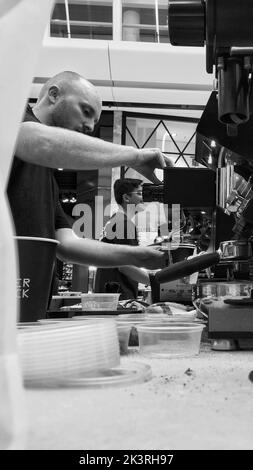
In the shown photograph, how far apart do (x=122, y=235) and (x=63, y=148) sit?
1.72m

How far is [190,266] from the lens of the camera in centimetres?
107

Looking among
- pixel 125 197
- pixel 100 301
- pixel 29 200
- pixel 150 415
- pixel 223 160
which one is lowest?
pixel 150 415

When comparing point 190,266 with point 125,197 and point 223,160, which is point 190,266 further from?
point 125,197

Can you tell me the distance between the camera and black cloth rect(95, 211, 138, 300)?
2559 mm

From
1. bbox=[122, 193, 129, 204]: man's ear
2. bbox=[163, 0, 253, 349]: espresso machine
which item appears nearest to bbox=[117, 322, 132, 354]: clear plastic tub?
bbox=[163, 0, 253, 349]: espresso machine

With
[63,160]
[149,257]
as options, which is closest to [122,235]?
[149,257]

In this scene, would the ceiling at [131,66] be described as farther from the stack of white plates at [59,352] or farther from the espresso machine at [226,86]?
the stack of white plates at [59,352]

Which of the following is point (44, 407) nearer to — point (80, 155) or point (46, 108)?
point (80, 155)

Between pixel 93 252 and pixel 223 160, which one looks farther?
pixel 93 252

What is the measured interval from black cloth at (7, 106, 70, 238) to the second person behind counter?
1035 mm

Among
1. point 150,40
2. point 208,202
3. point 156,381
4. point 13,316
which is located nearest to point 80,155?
point 208,202

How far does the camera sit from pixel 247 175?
121 cm

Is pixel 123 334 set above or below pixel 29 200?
below

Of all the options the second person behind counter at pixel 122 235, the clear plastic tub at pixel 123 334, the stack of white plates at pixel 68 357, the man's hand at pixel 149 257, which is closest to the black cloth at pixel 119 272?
the second person behind counter at pixel 122 235
